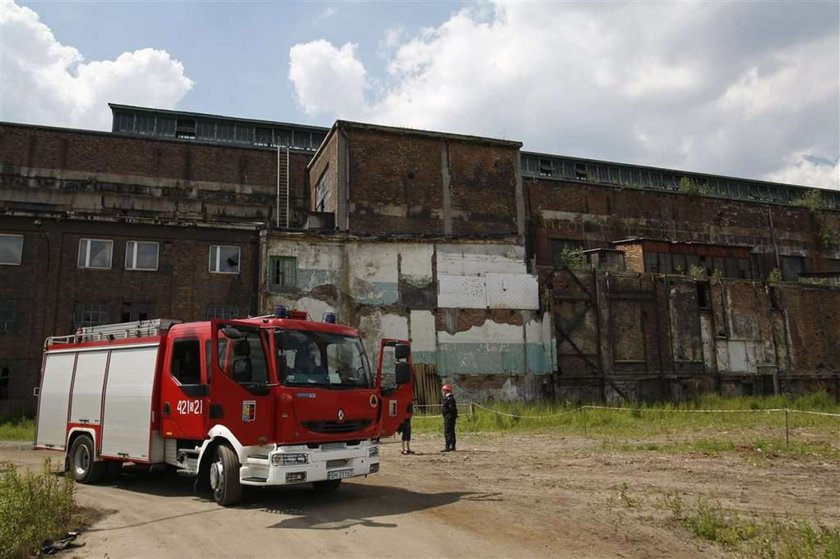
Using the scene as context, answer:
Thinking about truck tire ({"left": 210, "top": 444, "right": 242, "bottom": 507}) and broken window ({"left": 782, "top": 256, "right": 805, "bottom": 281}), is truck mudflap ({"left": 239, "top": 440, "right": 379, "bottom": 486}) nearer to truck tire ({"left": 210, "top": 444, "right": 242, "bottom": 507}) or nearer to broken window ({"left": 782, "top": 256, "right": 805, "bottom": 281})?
truck tire ({"left": 210, "top": 444, "right": 242, "bottom": 507})

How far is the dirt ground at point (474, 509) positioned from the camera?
6422mm

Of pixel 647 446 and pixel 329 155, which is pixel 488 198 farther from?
pixel 647 446

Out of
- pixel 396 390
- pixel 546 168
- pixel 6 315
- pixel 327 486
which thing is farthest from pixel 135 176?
pixel 396 390

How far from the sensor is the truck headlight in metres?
7.68

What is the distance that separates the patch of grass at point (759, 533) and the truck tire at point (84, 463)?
900 centimetres

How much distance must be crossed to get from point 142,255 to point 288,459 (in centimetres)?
2067

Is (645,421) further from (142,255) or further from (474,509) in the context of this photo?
(142,255)

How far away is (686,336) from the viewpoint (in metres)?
30.7

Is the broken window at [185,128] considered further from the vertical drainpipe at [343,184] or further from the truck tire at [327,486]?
the truck tire at [327,486]

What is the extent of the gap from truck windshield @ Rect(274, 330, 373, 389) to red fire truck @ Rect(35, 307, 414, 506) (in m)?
0.01

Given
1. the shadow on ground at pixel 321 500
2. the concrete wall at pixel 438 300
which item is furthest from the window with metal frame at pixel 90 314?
the shadow on ground at pixel 321 500

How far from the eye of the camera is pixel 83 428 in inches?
413

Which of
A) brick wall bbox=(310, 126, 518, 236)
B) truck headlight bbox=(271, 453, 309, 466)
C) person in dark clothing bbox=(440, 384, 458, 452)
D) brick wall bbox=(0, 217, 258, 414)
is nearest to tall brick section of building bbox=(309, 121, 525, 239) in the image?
brick wall bbox=(310, 126, 518, 236)

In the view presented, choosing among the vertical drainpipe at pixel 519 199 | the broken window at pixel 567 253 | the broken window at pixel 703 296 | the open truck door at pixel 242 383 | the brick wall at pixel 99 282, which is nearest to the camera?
the open truck door at pixel 242 383
